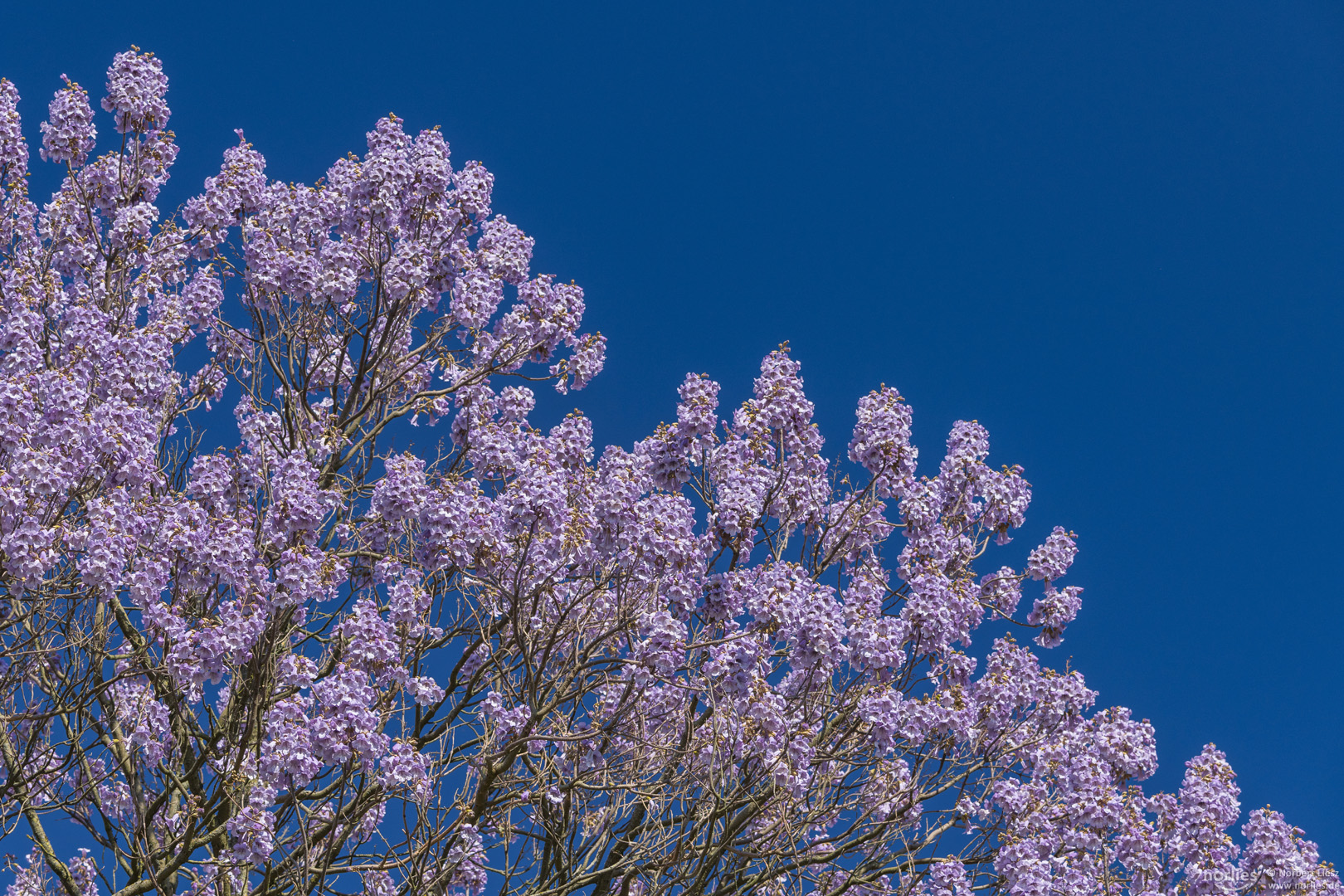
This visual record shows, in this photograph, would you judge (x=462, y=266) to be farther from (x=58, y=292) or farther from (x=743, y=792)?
(x=743, y=792)

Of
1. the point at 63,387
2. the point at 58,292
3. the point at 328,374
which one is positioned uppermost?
the point at 328,374

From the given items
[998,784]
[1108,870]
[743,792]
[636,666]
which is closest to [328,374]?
[636,666]

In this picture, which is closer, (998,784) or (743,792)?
(743,792)

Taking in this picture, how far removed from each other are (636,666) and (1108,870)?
455 cm

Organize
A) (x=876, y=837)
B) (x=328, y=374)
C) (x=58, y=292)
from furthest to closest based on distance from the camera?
(x=328, y=374) < (x=58, y=292) < (x=876, y=837)

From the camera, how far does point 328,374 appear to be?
14016mm

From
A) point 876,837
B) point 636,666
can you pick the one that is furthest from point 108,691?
point 876,837

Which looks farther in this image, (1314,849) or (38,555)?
(1314,849)

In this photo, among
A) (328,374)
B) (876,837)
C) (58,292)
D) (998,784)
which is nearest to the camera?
(876,837)

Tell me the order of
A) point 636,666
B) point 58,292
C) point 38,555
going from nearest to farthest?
point 38,555 → point 636,666 → point 58,292

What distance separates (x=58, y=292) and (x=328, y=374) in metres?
2.89

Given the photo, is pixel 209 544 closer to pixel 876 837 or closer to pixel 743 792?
pixel 743 792

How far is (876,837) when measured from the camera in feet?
33.7

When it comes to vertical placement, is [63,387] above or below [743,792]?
above
